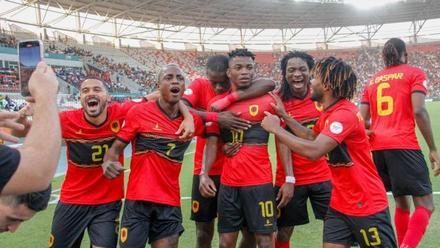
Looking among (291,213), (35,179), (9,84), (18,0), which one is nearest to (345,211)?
(291,213)

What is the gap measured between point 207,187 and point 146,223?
25.3 inches

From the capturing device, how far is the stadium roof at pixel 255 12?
116 feet

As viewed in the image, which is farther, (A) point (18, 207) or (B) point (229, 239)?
(B) point (229, 239)

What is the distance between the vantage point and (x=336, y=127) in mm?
3139

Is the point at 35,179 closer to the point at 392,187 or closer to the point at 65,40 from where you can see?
the point at 392,187

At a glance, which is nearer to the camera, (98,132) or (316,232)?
(98,132)

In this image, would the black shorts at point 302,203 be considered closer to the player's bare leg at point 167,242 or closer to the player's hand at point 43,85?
the player's bare leg at point 167,242

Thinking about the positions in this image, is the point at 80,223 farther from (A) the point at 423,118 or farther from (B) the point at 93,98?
(A) the point at 423,118

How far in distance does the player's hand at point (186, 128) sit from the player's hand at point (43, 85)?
188cm

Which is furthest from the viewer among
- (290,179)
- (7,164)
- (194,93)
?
(194,93)

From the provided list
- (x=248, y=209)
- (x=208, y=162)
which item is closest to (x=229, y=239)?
(x=248, y=209)

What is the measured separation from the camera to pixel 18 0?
30859mm

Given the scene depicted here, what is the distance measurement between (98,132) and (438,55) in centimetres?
5825

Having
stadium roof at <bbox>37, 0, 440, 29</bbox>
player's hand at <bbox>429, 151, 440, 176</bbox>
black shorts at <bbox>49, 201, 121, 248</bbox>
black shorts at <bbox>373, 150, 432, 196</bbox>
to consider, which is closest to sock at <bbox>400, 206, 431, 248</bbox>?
black shorts at <bbox>373, 150, 432, 196</bbox>
